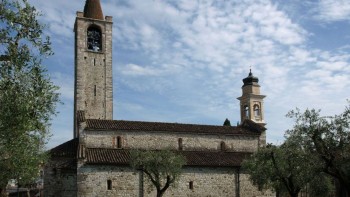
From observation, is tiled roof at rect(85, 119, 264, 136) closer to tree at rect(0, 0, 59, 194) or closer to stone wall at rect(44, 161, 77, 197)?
stone wall at rect(44, 161, 77, 197)

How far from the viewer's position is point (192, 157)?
35.9m

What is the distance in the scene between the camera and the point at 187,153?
36.7 meters

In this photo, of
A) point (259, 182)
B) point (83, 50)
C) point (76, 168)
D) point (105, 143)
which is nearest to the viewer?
point (259, 182)

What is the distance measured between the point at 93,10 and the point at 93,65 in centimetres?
647

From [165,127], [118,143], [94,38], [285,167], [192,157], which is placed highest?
[94,38]

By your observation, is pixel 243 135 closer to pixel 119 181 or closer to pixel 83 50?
pixel 119 181

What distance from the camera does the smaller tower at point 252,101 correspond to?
45094 millimetres

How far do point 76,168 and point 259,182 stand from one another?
13694 millimetres

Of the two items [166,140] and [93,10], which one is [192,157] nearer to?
[166,140]

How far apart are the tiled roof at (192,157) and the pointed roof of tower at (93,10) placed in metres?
17.0

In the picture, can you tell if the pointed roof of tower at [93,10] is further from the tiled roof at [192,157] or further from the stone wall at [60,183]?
the stone wall at [60,183]

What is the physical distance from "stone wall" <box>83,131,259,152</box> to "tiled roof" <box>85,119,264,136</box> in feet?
1.23

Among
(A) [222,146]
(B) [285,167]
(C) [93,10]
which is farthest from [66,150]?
(C) [93,10]

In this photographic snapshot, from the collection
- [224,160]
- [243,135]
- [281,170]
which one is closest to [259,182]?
[281,170]
